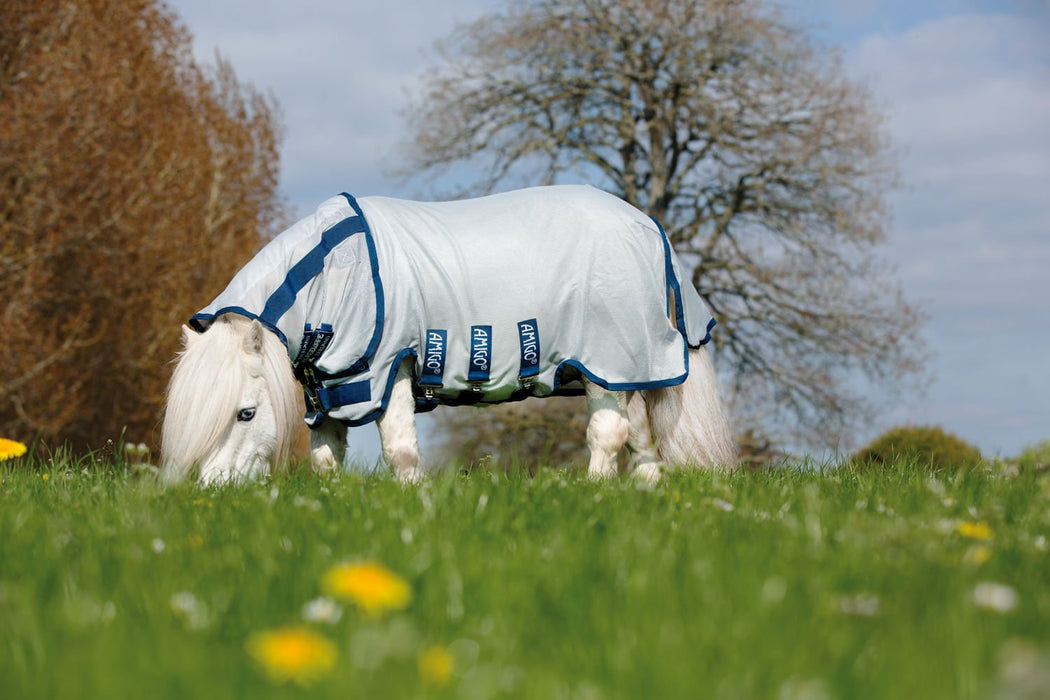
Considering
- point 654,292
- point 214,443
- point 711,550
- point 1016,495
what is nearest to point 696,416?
point 654,292

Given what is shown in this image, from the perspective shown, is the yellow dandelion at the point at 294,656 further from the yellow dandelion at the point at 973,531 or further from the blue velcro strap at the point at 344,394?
the blue velcro strap at the point at 344,394

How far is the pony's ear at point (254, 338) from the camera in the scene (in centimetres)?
519

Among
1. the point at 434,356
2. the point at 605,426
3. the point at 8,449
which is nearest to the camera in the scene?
the point at 8,449

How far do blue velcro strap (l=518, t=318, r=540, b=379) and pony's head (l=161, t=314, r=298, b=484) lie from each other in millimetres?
1259

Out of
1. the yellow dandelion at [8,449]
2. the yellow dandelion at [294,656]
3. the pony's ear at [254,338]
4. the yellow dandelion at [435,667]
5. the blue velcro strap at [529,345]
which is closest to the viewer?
the yellow dandelion at [294,656]

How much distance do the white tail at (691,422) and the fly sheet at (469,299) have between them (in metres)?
0.19

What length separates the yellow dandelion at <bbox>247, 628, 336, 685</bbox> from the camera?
157 centimetres

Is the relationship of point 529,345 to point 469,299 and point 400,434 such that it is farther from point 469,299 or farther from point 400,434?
point 400,434

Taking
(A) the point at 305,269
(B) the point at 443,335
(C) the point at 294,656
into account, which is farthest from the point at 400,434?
(C) the point at 294,656

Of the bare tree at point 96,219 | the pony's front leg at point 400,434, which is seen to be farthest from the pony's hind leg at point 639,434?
the bare tree at point 96,219

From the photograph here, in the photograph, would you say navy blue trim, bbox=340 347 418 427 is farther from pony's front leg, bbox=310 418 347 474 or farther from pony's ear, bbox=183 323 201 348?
pony's ear, bbox=183 323 201 348

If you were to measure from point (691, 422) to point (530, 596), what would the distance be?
12.4 feet

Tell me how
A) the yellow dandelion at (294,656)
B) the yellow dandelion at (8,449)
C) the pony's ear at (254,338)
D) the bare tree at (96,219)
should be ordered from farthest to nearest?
the bare tree at (96,219) → the pony's ear at (254,338) → the yellow dandelion at (8,449) → the yellow dandelion at (294,656)

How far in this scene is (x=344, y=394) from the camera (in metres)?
5.38
